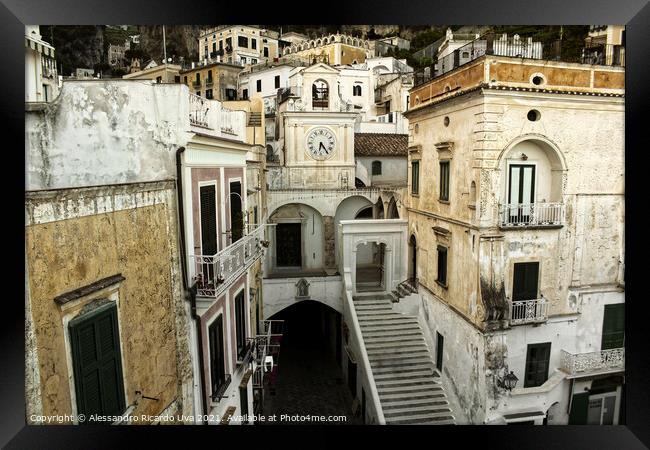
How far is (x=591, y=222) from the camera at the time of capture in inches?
271

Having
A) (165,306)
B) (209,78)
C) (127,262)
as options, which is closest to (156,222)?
(127,262)

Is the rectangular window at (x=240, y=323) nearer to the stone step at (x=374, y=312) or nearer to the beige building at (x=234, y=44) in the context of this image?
the stone step at (x=374, y=312)

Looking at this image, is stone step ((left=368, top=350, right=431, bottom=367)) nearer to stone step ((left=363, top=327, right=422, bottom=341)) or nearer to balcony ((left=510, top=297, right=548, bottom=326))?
stone step ((left=363, top=327, right=422, bottom=341))

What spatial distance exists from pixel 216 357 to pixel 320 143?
32.2 feet

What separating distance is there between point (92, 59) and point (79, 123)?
1441 millimetres

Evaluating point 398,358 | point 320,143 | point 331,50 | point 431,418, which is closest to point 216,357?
point 431,418

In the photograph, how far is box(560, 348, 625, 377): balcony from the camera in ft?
21.3

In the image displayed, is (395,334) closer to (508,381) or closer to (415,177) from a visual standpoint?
(508,381)

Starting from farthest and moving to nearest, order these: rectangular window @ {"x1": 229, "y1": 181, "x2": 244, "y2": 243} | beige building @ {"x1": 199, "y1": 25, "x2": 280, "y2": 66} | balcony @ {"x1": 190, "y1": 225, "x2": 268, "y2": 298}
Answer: beige building @ {"x1": 199, "y1": 25, "x2": 280, "y2": 66}
rectangular window @ {"x1": 229, "y1": 181, "x2": 244, "y2": 243}
balcony @ {"x1": 190, "y1": 225, "x2": 268, "y2": 298}

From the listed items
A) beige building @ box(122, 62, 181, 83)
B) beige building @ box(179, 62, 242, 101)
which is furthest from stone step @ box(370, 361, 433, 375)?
beige building @ box(122, 62, 181, 83)

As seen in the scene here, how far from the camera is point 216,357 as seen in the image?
19.9 ft

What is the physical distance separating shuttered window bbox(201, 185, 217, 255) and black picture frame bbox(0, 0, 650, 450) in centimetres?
187

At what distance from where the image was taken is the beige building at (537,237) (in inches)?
267
